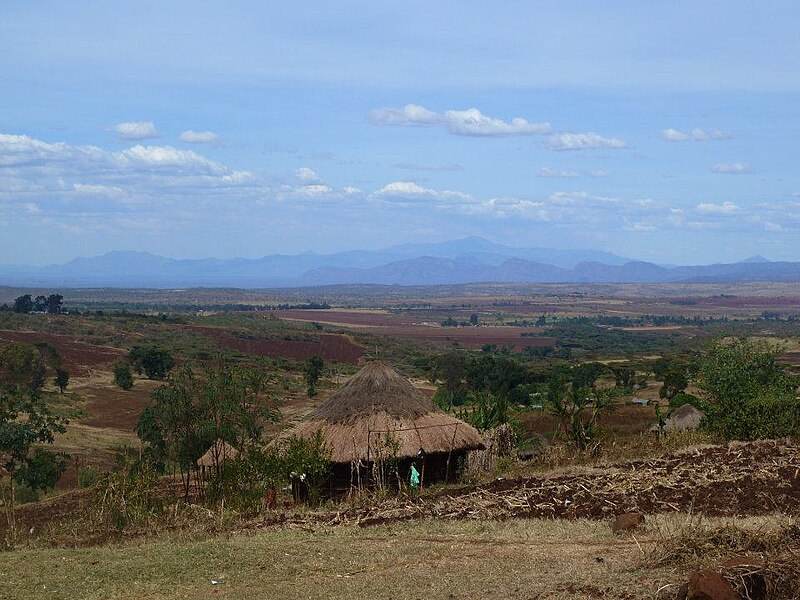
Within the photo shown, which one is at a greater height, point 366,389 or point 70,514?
point 366,389

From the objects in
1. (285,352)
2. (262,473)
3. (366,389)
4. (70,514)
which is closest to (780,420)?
(366,389)

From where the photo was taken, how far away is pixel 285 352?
3034 inches

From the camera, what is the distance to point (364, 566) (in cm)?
1156

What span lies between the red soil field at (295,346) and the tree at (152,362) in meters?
12.5

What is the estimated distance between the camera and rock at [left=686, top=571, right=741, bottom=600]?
8.26 metres

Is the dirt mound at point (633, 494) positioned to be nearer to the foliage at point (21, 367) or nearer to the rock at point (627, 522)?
the rock at point (627, 522)

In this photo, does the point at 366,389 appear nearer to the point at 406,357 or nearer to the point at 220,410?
the point at 220,410

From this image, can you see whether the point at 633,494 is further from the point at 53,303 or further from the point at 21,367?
the point at 53,303

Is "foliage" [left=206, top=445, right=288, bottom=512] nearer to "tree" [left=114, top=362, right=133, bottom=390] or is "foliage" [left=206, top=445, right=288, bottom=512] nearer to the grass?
the grass

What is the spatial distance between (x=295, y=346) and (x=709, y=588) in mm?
74872

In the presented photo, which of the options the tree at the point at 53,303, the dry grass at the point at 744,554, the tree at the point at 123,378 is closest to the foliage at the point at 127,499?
the dry grass at the point at 744,554

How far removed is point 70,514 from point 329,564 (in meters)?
10.3

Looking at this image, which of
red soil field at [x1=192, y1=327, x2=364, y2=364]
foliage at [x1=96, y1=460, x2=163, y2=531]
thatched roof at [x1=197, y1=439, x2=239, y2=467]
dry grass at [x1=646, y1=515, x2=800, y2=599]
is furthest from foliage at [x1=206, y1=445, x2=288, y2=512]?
red soil field at [x1=192, y1=327, x2=364, y2=364]

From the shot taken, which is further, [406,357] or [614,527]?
[406,357]
